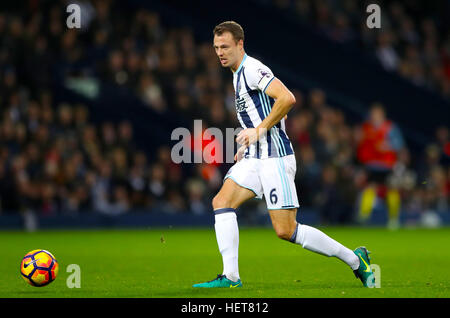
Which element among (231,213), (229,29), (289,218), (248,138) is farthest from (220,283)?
(229,29)

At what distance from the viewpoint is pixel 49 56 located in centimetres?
1822

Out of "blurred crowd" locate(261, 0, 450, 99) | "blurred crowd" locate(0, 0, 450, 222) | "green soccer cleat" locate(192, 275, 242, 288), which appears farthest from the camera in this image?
"blurred crowd" locate(261, 0, 450, 99)

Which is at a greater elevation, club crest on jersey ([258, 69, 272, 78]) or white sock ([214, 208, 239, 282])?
club crest on jersey ([258, 69, 272, 78])

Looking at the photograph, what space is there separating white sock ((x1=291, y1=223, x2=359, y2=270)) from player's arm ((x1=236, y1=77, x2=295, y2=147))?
2.77ft

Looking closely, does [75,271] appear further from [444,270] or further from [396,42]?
[396,42]

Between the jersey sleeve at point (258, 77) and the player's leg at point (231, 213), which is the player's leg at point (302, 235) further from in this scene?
the jersey sleeve at point (258, 77)

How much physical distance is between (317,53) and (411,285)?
15.3 metres

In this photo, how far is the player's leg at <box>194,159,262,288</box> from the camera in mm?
7344

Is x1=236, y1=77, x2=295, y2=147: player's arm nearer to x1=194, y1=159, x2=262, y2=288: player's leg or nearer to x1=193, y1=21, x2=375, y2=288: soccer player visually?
x1=193, y1=21, x2=375, y2=288: soccer player

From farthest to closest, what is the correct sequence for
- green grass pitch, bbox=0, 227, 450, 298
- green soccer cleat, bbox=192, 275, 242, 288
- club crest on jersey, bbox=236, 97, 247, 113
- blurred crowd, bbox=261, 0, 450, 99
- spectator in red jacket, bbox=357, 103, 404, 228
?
blurred crowd, bbox=261, 0, 450, 99 < spectator in red jacket, bbox=357, 103, 404, 228 < club crest on jersey, bbox=236, 97, 247, 113 < green soccer cleat, bbox=192, 275, 242, 288 < green grass pitch, bbox=0, 227, 450, 298

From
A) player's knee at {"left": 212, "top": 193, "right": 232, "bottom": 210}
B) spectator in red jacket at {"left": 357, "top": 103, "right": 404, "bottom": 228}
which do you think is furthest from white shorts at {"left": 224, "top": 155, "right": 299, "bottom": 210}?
spectator in red jacket at {"left": 357, "top": 103, "right": 404, "bottom": 228}

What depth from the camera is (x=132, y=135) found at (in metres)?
18.5

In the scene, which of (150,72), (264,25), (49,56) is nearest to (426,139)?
(264,25)

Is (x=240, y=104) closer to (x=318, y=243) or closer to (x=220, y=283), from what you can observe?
(x=318, y=243)
